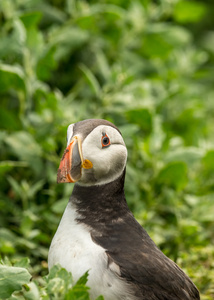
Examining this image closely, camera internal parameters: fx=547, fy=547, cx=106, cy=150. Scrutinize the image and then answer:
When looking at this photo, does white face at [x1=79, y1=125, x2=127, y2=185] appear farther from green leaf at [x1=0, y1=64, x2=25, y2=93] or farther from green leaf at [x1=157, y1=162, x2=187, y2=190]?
green leaf at [x1=0, y1=64, x2=25, y2=93]

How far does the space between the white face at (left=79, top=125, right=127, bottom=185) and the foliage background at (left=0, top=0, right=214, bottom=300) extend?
1.12 m

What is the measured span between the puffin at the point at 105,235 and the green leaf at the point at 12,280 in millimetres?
253

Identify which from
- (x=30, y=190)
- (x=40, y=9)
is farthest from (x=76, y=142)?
(x=40, y=9)

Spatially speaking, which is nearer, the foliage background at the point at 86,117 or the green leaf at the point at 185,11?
the foliage background at the point at 86,117

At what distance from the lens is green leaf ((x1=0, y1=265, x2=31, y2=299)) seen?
2.32 meters

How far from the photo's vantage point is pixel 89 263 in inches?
97.3

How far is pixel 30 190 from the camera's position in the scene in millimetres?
4156

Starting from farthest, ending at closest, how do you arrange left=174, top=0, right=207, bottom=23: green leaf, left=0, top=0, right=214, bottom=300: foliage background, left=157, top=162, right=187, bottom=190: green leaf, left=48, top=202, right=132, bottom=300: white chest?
left=174, top=0, right=207, bottom=23: green leaf, left=157, top=162, right=187, bottom=190: green leaf, left=0, top=0, right=214, bottom=300: foliage background, left=48, top=202, right=132, bottom=300: white chest

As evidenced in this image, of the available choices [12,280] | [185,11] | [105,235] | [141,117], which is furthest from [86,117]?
[185,11]

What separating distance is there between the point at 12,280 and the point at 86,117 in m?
2.42

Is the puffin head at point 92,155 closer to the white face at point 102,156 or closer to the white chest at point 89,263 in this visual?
the white face at point 102,156

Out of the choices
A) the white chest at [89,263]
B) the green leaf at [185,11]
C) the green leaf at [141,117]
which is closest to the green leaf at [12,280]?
the white chest at [89,263]

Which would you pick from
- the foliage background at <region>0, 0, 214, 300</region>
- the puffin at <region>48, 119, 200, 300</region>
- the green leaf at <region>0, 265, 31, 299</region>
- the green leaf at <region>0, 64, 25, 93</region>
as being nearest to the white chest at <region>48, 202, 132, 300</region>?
the puffin at <region>48, 119, 200, 300</region>

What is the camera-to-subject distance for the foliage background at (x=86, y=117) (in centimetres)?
413
